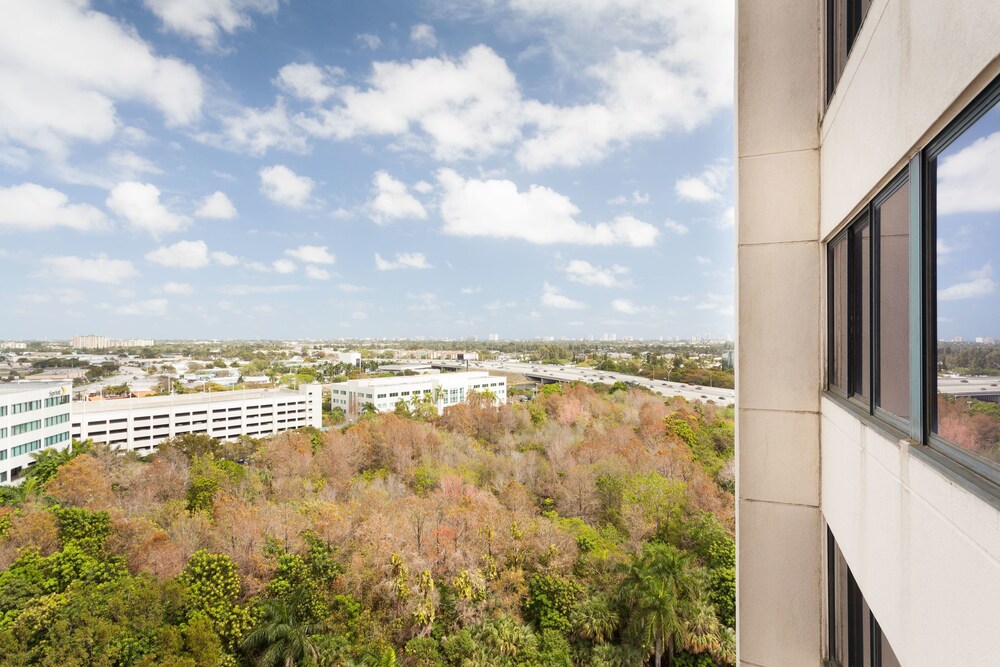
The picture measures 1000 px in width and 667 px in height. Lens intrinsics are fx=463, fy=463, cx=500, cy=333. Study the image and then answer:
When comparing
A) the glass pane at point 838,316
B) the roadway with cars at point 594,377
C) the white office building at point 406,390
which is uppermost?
the glass pane at point 838,316

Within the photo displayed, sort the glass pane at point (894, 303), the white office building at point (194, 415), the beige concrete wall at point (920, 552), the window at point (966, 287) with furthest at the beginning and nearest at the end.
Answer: the white office building at point (194, 415) → the glass pane at point (894, 303) → the window at point (966, 287) → the beige concrete wall at point (920, 552)

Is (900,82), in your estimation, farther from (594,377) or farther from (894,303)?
(594,377)

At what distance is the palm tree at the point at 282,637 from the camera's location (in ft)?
28.8

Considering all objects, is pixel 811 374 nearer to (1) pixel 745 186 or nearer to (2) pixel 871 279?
(2) pixel 871 279

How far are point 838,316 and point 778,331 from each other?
1.37ft

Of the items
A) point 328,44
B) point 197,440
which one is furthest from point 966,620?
point 328,44

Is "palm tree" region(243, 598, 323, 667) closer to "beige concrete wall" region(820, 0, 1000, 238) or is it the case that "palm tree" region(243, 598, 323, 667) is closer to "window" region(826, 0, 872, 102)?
"beige concrete wall" region(820, 0, 1000, 238)

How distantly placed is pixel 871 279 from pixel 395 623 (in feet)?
34.6

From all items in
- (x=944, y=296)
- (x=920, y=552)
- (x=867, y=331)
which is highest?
(x=944, y=296)

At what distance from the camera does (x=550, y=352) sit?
192 ft

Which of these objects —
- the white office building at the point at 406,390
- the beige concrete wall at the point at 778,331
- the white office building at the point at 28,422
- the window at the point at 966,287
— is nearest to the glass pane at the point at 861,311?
the beige concrete wall at the point at 778,331

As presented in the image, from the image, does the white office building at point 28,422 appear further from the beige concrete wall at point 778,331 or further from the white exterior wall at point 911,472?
the white exterior wall at point 911,472

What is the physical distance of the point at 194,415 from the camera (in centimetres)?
3048

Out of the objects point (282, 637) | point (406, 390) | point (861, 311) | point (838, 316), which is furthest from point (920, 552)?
point (406, 390)
